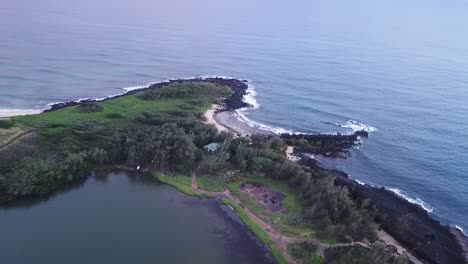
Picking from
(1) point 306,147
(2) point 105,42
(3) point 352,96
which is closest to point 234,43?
(2) point 105,42

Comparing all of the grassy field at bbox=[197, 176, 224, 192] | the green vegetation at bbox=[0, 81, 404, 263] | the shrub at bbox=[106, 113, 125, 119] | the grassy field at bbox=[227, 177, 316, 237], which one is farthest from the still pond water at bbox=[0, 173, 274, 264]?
the shrub at bbox=[106, 113, 125, 119]

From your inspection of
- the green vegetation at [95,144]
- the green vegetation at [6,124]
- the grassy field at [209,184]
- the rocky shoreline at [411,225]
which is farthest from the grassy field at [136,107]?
the rocky shoreline at [411,225]

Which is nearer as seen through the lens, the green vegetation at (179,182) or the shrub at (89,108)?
the green vegetation at (179,182)

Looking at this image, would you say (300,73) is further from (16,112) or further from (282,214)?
(16,112)

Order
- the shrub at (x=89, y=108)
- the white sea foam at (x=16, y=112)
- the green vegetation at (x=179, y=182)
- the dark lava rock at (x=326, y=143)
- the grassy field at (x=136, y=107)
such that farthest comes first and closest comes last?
1. the white sea foam at (x=16, y=112)
2. the shrub at (x=89, y=108)
3. the dark lava rock at (x=326, y=143)
4. the grassy field at (x=136, y=107)
5. the green vegetation at (x=179, y=182)

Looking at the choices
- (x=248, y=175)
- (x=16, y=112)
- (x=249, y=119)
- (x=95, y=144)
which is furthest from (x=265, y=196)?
(x=16, y=112)

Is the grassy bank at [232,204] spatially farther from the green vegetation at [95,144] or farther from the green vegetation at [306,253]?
the green vegetation at [95,144]
